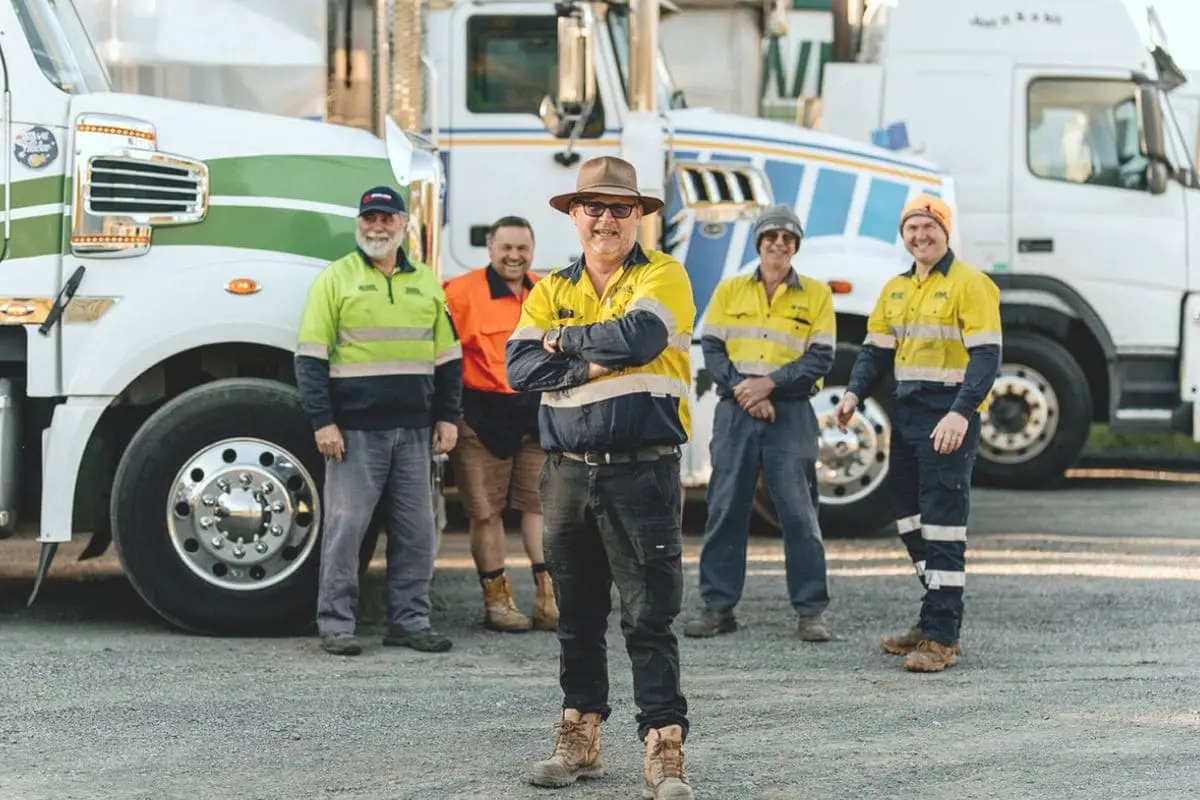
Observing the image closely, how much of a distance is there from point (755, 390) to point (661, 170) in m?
2.77

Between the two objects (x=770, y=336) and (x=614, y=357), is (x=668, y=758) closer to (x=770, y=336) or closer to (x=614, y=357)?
(x=614, y=357)

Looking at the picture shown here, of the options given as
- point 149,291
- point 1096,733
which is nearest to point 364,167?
point 149,291

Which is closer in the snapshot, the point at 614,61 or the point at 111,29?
the point at 111,29

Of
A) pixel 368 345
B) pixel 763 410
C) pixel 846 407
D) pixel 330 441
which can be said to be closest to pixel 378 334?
pixel 368 345

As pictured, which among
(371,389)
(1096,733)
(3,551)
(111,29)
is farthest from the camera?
(3,551)

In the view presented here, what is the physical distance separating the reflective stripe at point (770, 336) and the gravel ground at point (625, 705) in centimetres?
128

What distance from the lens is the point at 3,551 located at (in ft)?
34.0

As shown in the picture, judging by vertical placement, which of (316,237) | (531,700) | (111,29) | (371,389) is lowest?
(531,700)

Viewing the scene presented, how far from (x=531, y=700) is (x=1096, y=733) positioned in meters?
1.98

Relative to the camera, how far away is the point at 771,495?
8.67 meters

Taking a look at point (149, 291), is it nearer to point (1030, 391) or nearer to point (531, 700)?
point (531, 700)

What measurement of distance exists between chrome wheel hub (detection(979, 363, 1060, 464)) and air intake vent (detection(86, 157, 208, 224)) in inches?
280

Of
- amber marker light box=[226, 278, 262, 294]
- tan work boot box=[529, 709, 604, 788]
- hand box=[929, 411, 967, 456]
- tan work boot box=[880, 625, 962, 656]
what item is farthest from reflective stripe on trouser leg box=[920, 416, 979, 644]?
amber marker light box=[226, 278, 262, 294]

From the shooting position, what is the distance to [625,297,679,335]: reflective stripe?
18.8ft
